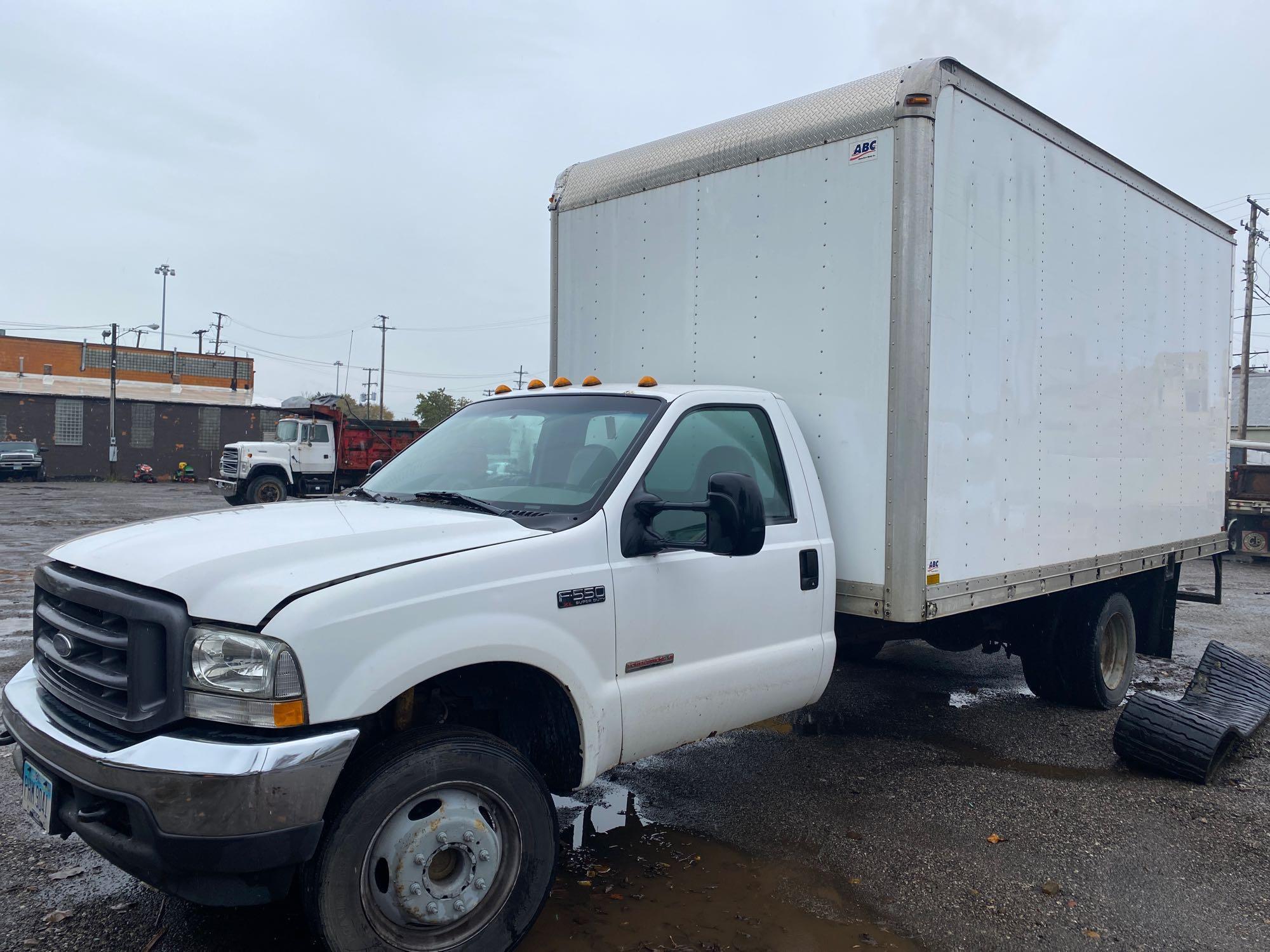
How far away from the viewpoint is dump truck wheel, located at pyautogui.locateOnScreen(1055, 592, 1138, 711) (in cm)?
630

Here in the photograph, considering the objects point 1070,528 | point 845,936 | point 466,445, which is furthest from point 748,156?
point 845,936

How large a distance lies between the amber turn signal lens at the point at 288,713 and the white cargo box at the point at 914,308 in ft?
8.68

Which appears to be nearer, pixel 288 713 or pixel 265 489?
pixel 288 713

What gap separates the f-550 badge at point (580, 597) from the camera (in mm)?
3201

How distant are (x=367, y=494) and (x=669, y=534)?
1.36m

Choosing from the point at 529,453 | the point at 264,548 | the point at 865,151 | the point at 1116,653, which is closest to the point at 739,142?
the point at 865,151

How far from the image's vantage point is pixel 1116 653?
22.2ft

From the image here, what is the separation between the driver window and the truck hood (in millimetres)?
715

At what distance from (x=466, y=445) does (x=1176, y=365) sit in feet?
17.9

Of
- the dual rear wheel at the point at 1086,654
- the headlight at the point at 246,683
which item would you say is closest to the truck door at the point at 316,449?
the dual rear wheel at the point at 1086,654

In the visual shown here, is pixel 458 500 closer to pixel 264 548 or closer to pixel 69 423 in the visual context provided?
pixel 264 548

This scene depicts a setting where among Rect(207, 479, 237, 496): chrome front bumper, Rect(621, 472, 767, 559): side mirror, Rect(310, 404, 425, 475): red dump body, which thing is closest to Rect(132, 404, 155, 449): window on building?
Rect(310, 404, 425, 475): red dump body

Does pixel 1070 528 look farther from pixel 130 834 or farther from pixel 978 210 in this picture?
pixel 130 834

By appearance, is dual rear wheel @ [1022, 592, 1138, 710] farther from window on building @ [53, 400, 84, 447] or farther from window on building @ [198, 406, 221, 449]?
window on building @ [53, 400, 84, 447]
